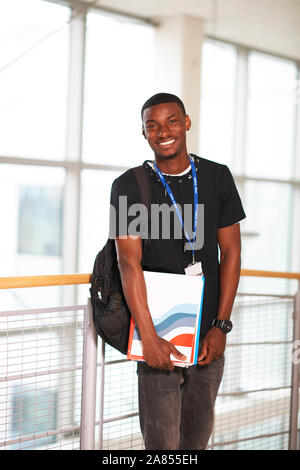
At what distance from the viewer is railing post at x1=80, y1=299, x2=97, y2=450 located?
2.04 m

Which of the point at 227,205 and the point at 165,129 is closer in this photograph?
the point at 165,129

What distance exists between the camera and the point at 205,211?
5.88 ft

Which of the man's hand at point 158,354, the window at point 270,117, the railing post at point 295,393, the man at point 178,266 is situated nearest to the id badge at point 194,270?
the man at point 178,266

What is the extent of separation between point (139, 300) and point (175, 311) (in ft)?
0.45

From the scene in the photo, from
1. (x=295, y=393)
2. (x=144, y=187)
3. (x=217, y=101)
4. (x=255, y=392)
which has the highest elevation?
(x=217, y=101)

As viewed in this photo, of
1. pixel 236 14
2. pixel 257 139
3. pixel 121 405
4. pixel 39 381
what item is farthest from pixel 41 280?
pixel 257 139

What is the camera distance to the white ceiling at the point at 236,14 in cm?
572

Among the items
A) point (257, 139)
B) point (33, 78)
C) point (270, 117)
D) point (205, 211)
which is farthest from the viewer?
point (270, 117)

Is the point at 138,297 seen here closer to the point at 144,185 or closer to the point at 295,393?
the point at 144,185

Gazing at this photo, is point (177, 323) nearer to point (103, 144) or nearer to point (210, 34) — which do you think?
point (103, 144)

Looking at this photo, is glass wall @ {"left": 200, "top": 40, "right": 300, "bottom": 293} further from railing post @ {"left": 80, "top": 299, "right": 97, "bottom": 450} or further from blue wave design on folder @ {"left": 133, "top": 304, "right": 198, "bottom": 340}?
blue wave design on folder @ {"left": 133, "top": 304, "right": 198, "bottom": 340}

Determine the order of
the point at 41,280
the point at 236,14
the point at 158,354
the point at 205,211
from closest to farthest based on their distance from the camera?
the point at 158,354 < the point at 205,211 < the point at 41,280 < the point at 236,14

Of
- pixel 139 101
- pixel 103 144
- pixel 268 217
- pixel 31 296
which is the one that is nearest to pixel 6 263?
pixel 31 296

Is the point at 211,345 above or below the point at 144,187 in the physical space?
below
